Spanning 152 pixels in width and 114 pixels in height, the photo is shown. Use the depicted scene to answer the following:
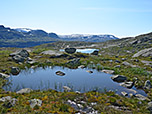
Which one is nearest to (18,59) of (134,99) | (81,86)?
(81,86)

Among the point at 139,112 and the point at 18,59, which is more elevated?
the point at 18,59

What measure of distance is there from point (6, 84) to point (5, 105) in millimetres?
8806

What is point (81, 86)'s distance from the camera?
21328 millimetres

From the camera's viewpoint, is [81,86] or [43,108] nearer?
[43,108]

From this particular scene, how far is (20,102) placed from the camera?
14242 mm

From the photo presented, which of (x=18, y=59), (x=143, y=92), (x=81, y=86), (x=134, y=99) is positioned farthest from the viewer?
(x=18, y=59)

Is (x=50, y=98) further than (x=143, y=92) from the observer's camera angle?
No

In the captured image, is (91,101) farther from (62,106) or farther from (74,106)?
(62,106)

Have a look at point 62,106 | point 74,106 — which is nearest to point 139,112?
point 74,106

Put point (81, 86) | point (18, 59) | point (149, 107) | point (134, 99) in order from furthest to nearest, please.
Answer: point (18, 59) → point (81, 86) → point (134, 99) → point (149, 107)

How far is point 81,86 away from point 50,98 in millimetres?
6990

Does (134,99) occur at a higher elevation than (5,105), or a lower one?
lower

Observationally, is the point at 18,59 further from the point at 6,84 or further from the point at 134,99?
the point at 134,99

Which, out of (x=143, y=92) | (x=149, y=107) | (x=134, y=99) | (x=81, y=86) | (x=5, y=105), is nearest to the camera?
(x=5, y=105)
